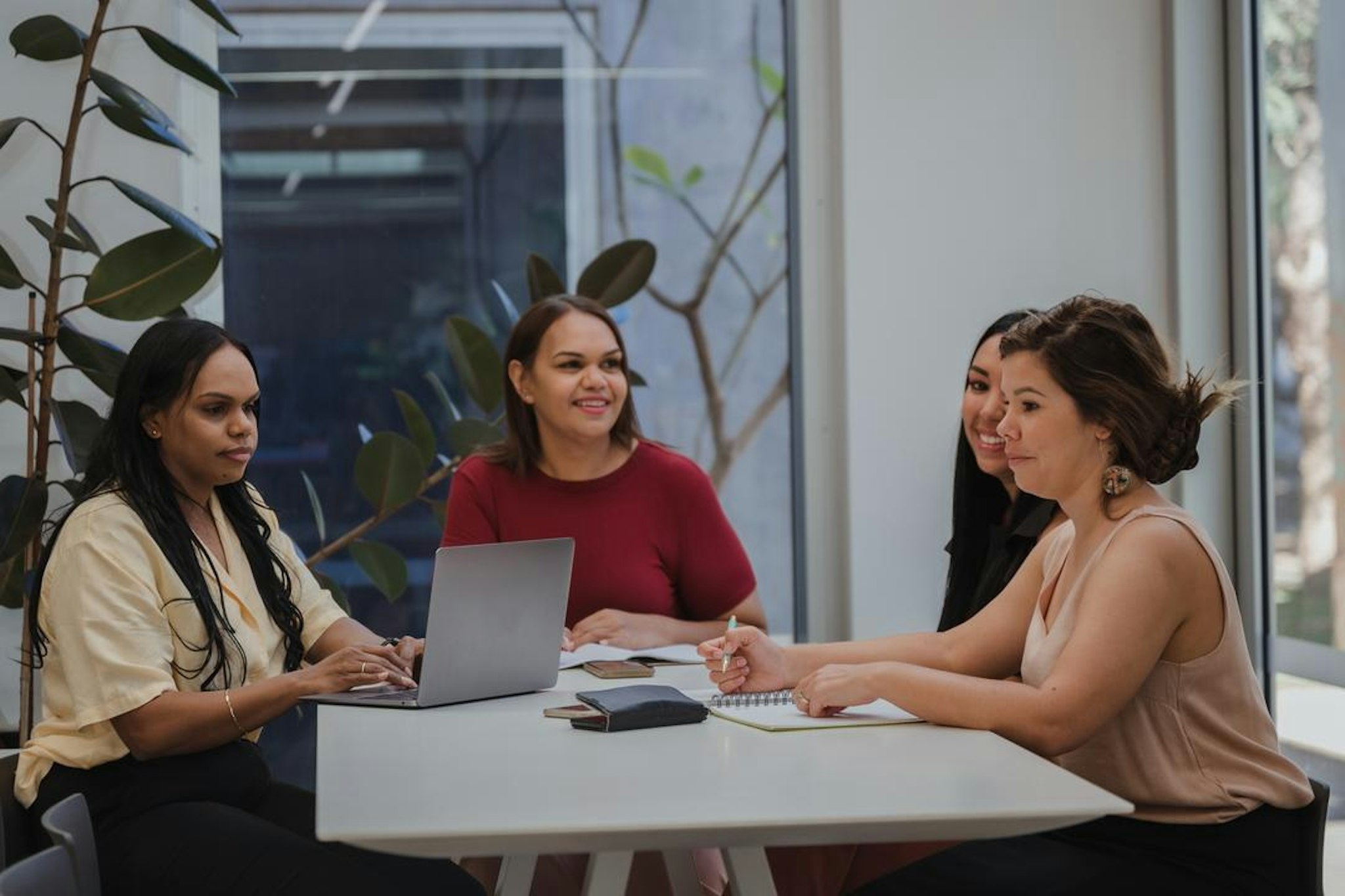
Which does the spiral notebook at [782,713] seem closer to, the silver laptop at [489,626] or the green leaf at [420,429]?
the silver laptop at [489,626]

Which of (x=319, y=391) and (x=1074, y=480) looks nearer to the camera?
(x=1074, y=480)

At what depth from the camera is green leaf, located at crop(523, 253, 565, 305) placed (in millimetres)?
Result: 3633

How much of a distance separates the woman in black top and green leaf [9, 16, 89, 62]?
6.79 ft

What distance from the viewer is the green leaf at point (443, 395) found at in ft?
12.2

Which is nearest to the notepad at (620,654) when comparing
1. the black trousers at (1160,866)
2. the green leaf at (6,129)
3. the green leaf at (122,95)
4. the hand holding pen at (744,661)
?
the hand holding pen at (744,661)

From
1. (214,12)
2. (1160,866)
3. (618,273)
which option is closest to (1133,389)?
(1160,866)

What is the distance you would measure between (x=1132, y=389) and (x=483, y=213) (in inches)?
98.1

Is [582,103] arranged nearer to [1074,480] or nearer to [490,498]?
[490,498]

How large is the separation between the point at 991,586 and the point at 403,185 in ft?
7.30

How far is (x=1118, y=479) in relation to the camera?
2.02 metres

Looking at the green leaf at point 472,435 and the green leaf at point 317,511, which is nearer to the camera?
the green leaf at point 472,435

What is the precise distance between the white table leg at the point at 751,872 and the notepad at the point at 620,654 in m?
0.92

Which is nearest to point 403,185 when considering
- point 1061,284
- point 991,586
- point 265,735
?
point 265,735

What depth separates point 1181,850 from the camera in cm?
188
